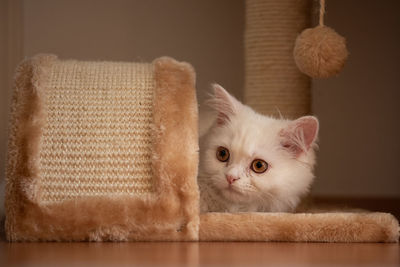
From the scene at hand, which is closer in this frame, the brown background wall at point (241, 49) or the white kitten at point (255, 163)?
the white kitten at point (255, 163)

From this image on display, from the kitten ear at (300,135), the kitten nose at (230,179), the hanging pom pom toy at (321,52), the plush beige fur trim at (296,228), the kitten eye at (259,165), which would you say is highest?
the hanging pom pom toy at (321,52)

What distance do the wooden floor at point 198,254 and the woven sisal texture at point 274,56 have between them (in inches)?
33.2

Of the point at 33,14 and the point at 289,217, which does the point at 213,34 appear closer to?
the point at 33,14

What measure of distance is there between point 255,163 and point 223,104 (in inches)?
8.6

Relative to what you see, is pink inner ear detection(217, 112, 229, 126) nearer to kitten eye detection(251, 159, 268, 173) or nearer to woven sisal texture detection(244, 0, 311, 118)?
kitten eye detection(251, 159, 268, 173)

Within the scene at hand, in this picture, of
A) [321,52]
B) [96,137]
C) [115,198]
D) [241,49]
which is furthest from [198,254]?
[241,49]

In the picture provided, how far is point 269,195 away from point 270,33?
78 cm

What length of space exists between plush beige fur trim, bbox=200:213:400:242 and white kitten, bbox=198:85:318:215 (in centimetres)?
12

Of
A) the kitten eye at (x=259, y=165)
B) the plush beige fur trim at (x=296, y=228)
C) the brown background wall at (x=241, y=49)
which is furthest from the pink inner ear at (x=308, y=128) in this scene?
the brown background wall at (x=241, y=49)

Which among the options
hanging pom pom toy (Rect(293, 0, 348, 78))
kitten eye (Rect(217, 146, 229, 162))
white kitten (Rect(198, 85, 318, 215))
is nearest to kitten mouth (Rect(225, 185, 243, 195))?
white kitten (Rect(198, 85, 318, 215))

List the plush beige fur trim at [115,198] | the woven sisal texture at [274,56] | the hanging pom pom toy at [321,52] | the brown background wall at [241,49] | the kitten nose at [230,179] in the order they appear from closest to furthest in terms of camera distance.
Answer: the plush beige fur trim at [115,198] < the kitten nose at [230,179] < the hanging pom pom toy at [321,52] < the woven sisal texture at [274,56] < the brown background wall at [241,49]

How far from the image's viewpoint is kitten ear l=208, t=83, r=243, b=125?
5.19ft

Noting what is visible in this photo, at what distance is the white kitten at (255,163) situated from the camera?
57.7 inches

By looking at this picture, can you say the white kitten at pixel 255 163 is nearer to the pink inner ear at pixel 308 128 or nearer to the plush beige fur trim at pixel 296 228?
the pink inner ear at pixel 308 128
